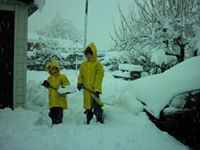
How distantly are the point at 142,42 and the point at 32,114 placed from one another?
574 centimetres

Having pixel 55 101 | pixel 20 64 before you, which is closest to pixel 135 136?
pixel 55 101

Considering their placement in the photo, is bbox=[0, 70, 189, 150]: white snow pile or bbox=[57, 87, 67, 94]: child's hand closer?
bbox=[0, 70, 189, 150]: white snow pile

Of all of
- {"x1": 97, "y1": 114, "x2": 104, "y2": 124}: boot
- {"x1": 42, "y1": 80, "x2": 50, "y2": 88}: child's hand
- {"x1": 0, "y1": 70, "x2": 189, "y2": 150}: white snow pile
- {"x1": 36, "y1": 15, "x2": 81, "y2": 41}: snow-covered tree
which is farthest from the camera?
{"x1": 36, "y1": 15, "x2": 81, "y2": 41}: snow-covered tree

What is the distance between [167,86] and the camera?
549cm

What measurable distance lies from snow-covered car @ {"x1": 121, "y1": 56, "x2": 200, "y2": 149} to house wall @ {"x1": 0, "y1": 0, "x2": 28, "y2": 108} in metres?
3.22

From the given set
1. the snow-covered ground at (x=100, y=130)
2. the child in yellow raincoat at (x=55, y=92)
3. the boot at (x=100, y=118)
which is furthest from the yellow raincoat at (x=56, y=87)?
the boot at (x=100, y=118)

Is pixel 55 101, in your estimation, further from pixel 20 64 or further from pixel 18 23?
pixel 18 23

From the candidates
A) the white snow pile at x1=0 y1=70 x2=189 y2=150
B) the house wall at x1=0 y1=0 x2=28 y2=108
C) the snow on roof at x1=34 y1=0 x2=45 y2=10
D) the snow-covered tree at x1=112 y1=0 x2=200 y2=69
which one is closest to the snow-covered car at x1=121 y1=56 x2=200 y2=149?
the white snow pile at x1=0 y1=70 x2=189 y2=150

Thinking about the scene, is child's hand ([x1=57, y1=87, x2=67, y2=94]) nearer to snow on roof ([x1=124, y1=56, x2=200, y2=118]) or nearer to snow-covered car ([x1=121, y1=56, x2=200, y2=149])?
snow on roof ([x1=124, y1=56, x2=200, y2=118])

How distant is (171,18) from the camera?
11539 mm

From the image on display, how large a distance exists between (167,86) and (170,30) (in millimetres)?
5662

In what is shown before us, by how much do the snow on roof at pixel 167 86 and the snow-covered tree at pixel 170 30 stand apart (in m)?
4.57

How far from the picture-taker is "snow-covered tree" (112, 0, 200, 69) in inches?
426

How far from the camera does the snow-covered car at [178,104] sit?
16.4 feet
